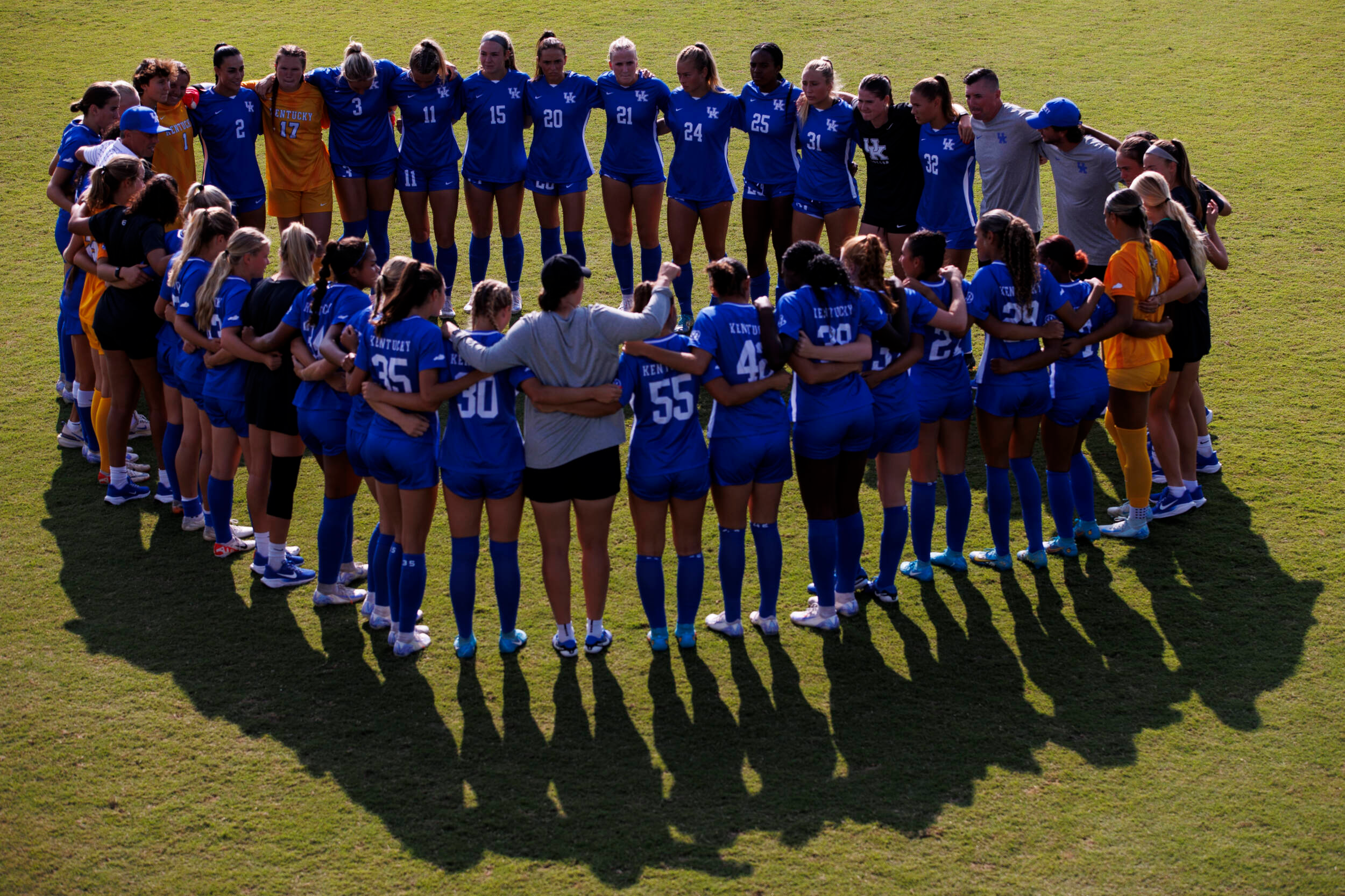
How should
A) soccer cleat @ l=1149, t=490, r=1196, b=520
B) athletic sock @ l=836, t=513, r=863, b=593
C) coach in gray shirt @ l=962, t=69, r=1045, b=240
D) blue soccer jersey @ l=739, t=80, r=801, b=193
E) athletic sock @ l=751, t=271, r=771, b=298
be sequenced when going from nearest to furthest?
athletic sock @ l=836, t=513, r=863, b=593 → soccer cleat @ l=1149, t=490, r=1196, b=520 → coach in gray shirt @ l=962, t=69, r=1045, b=240 → blue soccer jersey @ l=739, t=80, r=801, b=193 → athletic sock @ l=751, t=271, r=771, b=298

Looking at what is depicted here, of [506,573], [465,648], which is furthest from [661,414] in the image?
[465,648]

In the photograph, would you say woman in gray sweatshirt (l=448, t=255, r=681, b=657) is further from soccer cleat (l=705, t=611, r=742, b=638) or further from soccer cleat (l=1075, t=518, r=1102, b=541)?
soccer cleat (l=1075, t=518, r=1102, b=541)

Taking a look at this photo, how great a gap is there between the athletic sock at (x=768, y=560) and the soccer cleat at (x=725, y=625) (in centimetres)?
16

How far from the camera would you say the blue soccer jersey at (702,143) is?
948 centimetres

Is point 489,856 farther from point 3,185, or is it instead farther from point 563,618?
point 3,185

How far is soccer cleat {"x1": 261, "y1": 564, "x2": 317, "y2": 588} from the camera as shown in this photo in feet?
22.3

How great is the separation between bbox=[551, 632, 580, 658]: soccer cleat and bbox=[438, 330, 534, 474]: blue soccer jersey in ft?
3.20

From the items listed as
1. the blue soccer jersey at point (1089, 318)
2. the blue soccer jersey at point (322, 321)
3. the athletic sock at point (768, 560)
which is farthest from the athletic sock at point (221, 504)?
the blue soccer jersey at point (1089, 318)

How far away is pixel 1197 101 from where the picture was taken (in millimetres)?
14211

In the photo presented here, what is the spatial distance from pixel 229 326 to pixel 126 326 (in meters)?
1.26

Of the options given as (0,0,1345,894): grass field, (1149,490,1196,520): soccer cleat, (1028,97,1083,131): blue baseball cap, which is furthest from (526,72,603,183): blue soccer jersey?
(1149,490,1196,520): soccer cleat

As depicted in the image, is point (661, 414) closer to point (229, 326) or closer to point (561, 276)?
point (561, 276)

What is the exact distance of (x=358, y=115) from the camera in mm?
9680

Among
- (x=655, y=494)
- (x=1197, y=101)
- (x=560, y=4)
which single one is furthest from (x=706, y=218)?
(x=560, y=4)
